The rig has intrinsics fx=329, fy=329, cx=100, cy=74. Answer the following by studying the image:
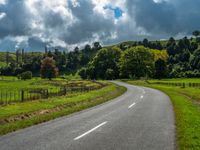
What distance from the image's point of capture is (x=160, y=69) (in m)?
132

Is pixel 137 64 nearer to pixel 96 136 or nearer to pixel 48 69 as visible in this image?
pixel 48 69

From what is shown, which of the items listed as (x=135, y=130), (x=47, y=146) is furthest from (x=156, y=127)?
(x=47, y=146)

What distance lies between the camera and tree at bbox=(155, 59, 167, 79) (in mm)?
130250

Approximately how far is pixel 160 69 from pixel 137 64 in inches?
477

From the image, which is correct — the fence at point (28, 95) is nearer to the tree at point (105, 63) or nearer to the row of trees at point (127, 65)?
the row of trees at point (127, 65)

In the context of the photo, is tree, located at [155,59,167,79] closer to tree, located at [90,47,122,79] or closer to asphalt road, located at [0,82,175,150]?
tree, located at [90,47,122,79]

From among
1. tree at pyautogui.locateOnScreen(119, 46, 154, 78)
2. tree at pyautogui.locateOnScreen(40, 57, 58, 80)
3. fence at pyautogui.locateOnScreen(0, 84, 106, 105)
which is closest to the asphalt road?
fence at pyautogui.locateOnScreen(0, 84, 106, 105)

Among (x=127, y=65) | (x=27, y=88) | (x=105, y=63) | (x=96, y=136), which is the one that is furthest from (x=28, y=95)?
(x=105, y=63)

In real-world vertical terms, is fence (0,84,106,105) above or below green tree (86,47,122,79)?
below

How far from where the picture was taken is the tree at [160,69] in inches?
5128

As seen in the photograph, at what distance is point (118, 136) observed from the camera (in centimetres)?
1283

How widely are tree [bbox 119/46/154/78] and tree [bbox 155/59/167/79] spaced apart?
4.58m

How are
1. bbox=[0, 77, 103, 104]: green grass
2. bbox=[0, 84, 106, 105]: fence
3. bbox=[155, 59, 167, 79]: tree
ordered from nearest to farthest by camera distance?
bbox=[0, 84, 106, 105]: fence, bbox=[0, 77, 103, 104]: green grass, bbox=[155, 59, 167, 79]: tree

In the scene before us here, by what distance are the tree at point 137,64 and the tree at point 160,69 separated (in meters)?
Answer: 4.58
